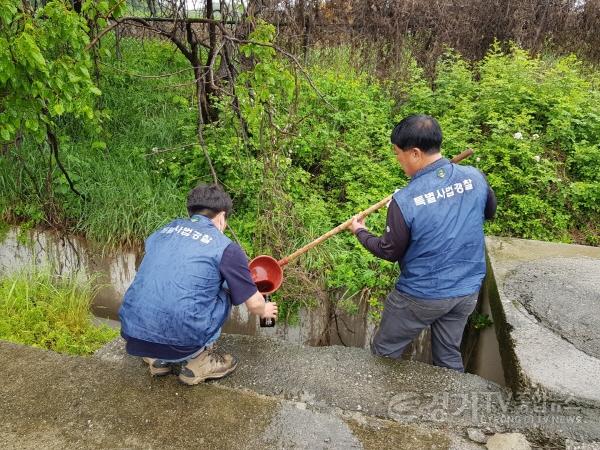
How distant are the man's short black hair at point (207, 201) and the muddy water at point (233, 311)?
1.98 meters

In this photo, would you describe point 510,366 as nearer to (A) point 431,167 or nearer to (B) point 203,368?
(A) point 431,167

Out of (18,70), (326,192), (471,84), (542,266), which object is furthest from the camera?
(471,84)

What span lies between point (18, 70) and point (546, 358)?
3.87 meters

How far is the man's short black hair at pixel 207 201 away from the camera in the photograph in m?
2.47

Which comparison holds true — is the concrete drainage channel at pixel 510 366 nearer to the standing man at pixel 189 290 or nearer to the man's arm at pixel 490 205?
the standing man at pixel 189 290

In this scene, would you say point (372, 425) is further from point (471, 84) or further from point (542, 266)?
point (471, 84)

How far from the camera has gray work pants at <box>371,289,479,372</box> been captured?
111 inches

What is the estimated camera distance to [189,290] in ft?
7.50

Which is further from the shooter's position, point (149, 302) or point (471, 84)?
point (471, 84)

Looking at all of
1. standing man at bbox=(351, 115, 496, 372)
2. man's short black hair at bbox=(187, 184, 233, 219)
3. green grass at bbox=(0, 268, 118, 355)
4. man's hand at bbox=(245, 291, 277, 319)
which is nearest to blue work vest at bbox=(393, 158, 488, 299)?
standing man at bbox=(351, 115, 496, 372)

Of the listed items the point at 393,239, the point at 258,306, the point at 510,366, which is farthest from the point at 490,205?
the point at 258,306

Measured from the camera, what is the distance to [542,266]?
12.2ft

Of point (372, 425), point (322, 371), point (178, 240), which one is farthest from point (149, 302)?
point (372, 425)

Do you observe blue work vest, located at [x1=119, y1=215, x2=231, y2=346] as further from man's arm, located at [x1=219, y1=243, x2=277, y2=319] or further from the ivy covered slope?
the ivy covered slope
